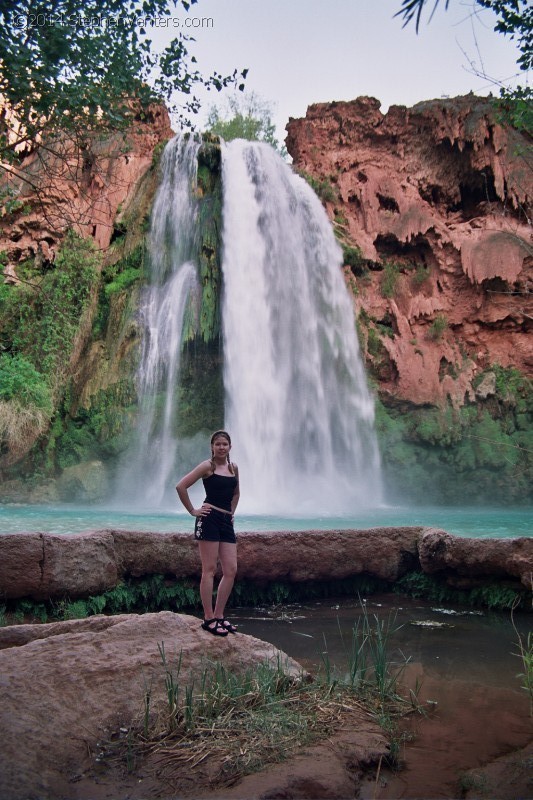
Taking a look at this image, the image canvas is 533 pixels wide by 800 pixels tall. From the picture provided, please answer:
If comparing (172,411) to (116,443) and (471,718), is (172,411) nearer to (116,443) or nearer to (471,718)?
(116,443)

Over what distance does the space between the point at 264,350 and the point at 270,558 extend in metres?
9.85

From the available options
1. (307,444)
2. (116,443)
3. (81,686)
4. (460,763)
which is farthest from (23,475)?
(460,763)

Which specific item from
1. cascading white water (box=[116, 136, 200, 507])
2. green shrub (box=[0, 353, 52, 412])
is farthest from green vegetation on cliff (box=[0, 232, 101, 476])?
cascading white water (box=[116, 136, 200, 507])

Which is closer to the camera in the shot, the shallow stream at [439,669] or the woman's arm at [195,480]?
the shallow stream at [439,669]

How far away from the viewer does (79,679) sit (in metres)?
3.26

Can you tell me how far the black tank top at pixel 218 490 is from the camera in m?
4.20

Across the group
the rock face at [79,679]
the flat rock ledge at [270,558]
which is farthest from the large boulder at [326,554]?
the rock face at [79,679]

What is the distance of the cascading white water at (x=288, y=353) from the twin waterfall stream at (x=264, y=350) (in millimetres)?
28

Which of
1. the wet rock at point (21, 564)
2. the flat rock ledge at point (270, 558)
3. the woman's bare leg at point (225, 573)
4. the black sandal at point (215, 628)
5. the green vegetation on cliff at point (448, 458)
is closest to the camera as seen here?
the black sandal at point (215, 628)

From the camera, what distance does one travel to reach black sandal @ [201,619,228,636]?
3898 millimetres

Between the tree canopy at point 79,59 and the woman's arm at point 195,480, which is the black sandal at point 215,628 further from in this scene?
the tree canopy at point 79,59

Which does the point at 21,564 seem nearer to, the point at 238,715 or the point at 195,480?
the point at 195,480

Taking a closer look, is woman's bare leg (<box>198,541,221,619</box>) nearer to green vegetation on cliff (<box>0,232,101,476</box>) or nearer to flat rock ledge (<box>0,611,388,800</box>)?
flat rock ledge (<box>0,611,388,800</box>)

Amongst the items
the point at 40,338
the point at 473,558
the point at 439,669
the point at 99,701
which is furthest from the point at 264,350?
the point at 99,701
